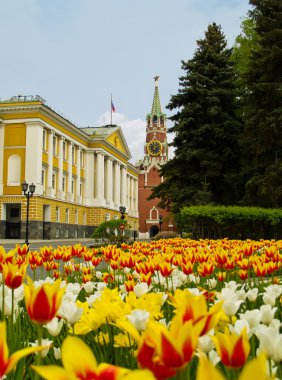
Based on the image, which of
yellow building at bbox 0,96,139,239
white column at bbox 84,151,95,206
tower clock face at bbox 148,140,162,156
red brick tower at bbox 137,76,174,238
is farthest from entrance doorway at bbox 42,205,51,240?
tower clock face at bbox 148,140,162,156

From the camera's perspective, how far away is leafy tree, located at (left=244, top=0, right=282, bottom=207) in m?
23.2

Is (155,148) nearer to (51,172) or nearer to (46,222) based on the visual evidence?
(51,172)

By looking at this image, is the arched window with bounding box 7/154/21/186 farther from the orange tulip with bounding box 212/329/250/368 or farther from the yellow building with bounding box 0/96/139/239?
the orange tulip with bounding box 212/329/250/368

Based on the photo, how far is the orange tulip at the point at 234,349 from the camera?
1.13m

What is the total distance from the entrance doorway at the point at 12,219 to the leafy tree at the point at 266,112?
2688 centimetres

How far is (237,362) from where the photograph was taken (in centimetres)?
113

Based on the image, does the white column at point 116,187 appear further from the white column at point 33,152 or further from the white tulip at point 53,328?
the white tulip at point 53,328

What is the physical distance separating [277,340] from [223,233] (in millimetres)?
17673

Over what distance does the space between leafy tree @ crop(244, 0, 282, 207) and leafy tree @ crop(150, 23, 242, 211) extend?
163 centimetres

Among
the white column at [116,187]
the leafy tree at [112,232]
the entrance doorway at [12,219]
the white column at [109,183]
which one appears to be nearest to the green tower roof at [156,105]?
the white column at [116,187]

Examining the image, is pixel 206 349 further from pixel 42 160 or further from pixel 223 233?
pixel 42 160

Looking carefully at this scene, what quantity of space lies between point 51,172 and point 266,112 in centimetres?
3064

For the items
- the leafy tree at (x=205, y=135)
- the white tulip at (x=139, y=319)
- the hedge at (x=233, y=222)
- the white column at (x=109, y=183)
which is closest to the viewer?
the white tulip at (x=139, y=319)

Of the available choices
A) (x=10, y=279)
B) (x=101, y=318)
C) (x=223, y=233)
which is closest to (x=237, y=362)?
(x=101, y=318)
